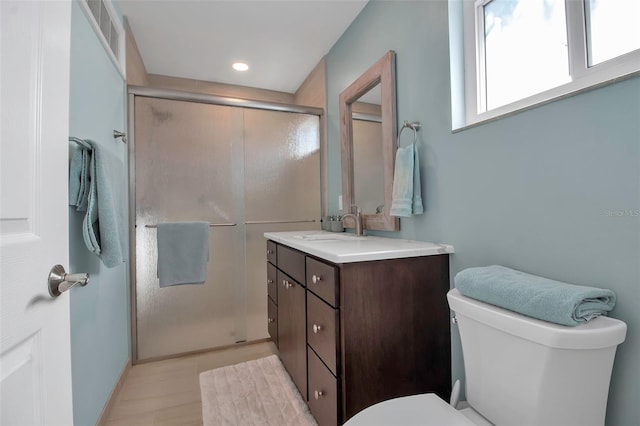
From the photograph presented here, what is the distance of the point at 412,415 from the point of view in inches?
33.8

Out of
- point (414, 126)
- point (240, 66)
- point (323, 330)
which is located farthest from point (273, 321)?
point (240, 66)

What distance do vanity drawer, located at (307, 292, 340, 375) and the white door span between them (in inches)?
31.7

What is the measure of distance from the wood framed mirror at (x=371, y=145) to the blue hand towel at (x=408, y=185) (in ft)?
0.72

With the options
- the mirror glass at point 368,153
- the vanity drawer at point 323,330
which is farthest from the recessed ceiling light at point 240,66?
the vanity drawer at point 323,330

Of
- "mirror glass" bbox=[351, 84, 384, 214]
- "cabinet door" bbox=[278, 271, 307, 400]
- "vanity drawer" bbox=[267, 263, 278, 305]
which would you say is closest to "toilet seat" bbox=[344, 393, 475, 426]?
"cabinet door" bbox=[278, 271, 307, 400]

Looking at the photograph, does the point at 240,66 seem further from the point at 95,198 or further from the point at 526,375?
the point at 526,375

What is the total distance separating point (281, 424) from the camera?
1.48 m

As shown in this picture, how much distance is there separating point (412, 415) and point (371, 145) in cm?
150

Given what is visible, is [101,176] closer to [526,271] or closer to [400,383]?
[400,383]

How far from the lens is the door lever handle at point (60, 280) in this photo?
1.90ft

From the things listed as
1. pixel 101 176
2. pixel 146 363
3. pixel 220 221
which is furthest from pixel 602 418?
pixel 146 363

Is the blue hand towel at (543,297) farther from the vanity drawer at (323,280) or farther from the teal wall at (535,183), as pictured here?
the vanity drawer at (323,280)

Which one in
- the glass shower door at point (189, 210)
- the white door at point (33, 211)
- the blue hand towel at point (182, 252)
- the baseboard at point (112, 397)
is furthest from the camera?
the glass shower door at point (189, 210)

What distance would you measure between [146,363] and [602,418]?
8.38ft
